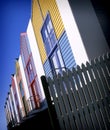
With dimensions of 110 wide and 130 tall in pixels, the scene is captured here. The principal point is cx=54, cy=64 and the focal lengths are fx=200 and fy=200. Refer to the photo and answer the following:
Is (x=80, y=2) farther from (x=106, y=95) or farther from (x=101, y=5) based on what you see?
(x=106, y=95)

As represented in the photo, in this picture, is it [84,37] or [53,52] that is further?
[53,52]

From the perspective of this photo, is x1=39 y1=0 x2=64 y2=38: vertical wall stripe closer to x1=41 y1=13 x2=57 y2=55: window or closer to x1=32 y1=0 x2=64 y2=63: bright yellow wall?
x1=32 y1=0 x2=64 y2=63: bright yellow wall

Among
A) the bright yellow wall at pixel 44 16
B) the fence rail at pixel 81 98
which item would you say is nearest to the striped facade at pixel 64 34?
the bright yellow wall at pixel 44 16

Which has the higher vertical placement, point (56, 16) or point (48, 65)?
point (56, 16)

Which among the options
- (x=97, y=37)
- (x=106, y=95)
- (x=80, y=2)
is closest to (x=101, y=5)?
(x=80, y=2)

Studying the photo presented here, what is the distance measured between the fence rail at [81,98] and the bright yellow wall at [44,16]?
4.71m

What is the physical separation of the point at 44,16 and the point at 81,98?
7.87m

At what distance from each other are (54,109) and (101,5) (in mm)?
6542

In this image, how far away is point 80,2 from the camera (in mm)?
9055

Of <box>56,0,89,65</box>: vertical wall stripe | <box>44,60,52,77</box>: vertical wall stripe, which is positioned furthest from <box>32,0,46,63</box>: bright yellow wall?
<box>56,0,89,65</box>: vertical wall stripe

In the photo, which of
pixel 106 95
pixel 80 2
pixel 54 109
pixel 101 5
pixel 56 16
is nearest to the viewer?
pixel 54 109

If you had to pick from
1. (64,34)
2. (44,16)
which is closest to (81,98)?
(64,34)

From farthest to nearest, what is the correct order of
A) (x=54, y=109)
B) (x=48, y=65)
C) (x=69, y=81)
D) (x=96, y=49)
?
1. (x=48, y=65)
2. (x=96, y=49)
3. (x=69, y=81)
4. (x=54, y=109)

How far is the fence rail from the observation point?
507 centimetres
